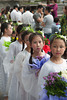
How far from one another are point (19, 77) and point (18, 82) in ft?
0.61

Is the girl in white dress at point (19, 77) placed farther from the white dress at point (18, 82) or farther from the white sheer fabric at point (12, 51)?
the white sheer fabric at point (12, 51)

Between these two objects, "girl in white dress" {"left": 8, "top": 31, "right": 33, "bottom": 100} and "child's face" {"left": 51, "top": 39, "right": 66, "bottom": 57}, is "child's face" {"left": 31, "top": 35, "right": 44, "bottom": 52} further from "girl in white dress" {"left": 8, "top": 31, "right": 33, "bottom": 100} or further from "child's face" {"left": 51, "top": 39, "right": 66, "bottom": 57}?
"child's face" {"left": 51, "top": 39, "right": 66, "bottom": 57}

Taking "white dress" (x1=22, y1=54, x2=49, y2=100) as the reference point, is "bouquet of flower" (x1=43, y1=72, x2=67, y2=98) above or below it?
above

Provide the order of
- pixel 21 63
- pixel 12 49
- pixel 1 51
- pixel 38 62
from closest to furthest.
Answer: pixel 38 62 < pixel 21 63 < pixel 12 49 < pixel 1 51

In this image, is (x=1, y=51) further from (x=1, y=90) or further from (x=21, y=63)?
A: (x=21, y=63)

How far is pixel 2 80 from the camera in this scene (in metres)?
6.31

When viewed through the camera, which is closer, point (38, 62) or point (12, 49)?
point (38, 62)

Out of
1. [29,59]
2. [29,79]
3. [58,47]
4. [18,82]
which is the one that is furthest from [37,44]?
[18,82]

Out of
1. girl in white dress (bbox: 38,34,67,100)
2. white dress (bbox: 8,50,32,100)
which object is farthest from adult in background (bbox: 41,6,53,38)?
girl in white dress (bbox: 38,34,67,100)

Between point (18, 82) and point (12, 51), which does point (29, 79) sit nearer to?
point (18, 82)

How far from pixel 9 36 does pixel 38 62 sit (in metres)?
2.80

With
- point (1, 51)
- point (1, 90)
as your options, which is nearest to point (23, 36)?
point (1, 51)

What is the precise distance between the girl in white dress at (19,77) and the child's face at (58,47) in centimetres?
99

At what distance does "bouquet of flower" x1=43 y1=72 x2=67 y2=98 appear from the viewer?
267cm
